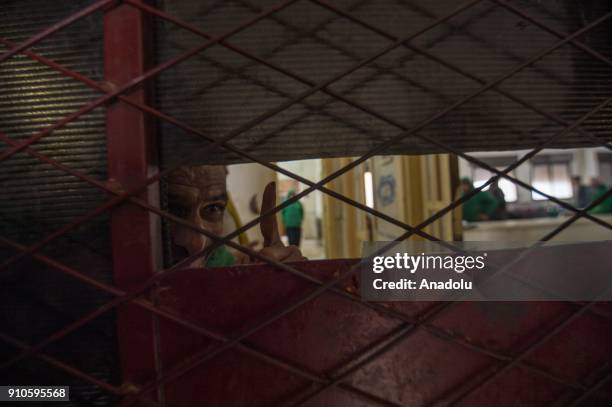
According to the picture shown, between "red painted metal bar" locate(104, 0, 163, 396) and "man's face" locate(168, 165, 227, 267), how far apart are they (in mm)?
234

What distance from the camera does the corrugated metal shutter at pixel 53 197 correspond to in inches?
59.8

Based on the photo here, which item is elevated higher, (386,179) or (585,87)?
(585,87)

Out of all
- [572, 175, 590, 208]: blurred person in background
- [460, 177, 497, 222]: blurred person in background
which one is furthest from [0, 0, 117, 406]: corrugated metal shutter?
[572, 175, 590, 208]: blurred person in background

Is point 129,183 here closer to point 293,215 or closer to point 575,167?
point 293,215

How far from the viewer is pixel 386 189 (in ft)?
13.7

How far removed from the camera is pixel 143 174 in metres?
1.45

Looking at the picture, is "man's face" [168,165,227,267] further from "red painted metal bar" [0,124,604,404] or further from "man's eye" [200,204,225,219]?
"red painted metal bar" [0,124,604,404]

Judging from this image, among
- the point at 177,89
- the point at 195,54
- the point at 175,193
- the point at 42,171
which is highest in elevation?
the point at 195,54

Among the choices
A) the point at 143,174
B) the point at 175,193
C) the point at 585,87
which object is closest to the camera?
the point at 143,174

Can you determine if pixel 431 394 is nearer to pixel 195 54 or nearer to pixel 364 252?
pixel 364 252

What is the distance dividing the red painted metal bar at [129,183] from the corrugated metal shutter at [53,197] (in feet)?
0.26

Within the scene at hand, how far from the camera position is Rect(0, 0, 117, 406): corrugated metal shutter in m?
1.52

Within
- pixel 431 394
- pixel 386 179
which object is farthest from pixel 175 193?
pixel 386 179

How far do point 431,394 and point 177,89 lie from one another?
136 centimetres
